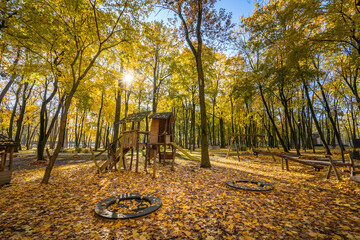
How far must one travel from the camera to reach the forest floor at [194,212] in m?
3.00

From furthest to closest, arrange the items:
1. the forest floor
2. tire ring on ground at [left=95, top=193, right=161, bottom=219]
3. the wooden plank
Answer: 1. the wooden plank
2. tire ring on ground at [left=95, top=193, right=161, bottom=219]
3. the forest floor

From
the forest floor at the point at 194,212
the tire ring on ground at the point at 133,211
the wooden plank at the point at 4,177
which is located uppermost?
the wooden plank at the point at 4,177

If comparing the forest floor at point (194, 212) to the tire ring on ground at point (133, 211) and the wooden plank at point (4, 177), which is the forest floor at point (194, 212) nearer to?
the tire ring on ground at point (133, 211)

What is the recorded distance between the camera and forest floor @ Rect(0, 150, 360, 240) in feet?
9.83

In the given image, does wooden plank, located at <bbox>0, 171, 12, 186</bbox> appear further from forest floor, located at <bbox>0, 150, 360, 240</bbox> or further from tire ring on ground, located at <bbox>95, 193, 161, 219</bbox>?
tire ring on ground, located at <bbox>95, 193, 161, 219</bbox>

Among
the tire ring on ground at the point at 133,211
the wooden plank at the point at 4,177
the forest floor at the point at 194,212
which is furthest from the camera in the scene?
the wooden plank at the point at 4,177

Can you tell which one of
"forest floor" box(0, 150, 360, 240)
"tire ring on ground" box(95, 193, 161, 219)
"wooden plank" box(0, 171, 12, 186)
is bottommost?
"forest floor" box(0, 150, 360, 240)

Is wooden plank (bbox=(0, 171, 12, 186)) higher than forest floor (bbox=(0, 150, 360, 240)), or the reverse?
wooden plank (bbox=(0, 171, 12, 186))

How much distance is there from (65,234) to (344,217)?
6.14 metres

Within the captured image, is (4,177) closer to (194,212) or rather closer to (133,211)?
(133,211)

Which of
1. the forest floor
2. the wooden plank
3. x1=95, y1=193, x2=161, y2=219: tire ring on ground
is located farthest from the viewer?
the wooden plank

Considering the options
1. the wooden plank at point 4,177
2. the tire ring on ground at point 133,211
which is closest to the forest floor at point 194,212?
the tire ring on ground at point 133,211

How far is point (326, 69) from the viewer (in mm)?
18859

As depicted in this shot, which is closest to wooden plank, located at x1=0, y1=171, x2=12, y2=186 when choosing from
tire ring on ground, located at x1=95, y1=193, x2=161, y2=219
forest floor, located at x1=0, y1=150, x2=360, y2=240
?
forest floor, located at x1=0, y1=150, x2=360, y2=240
